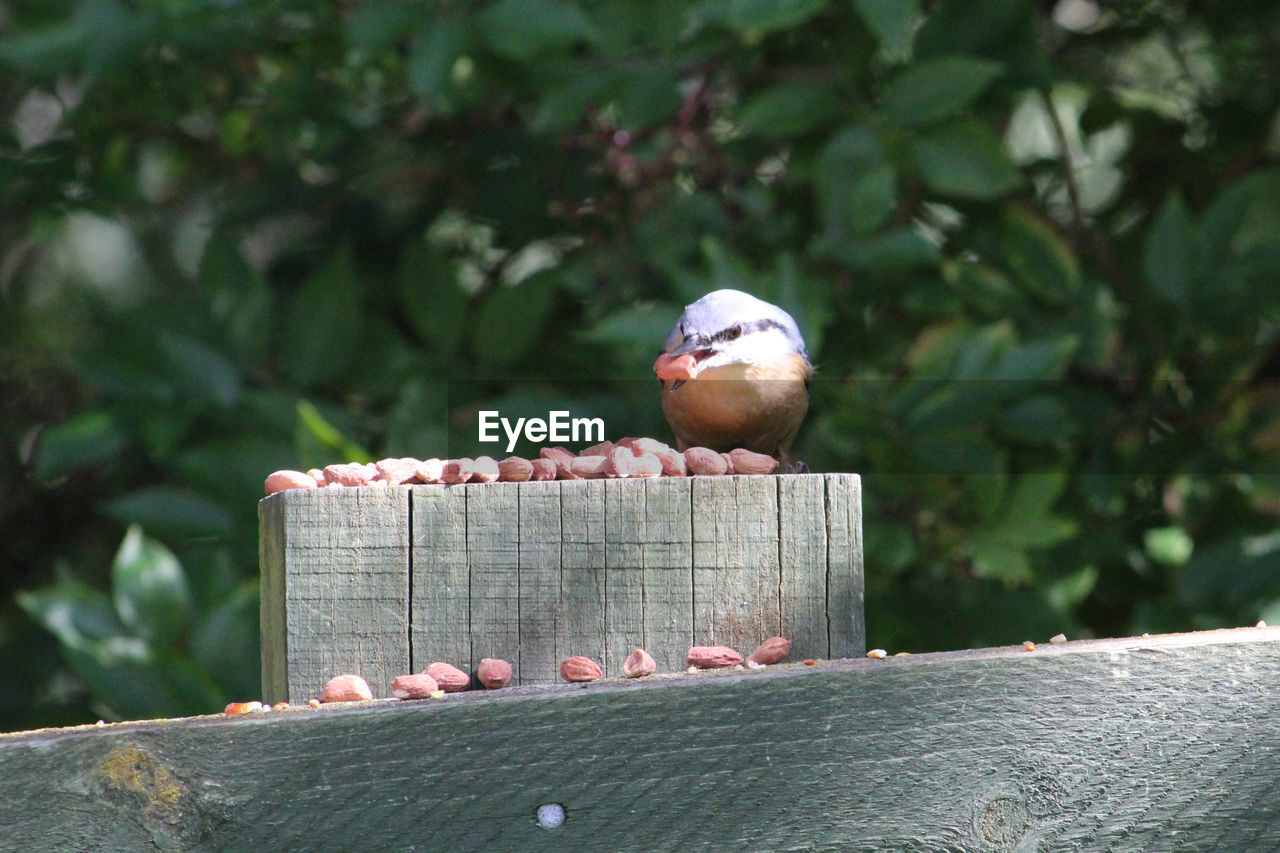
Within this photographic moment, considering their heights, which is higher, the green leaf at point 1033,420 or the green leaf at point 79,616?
the green leaf at point 1033,420

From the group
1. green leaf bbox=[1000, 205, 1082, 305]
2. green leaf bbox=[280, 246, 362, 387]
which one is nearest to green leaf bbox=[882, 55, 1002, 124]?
green leaf bbox=[1000, 205, 1082, 305]

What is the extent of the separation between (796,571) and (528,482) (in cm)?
22

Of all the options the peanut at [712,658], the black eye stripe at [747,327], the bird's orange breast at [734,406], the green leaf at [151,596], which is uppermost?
the black eye stripe at [747,327]

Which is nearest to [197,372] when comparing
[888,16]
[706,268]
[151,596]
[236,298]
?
[236,298]

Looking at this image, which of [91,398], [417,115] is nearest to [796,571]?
[417,115]

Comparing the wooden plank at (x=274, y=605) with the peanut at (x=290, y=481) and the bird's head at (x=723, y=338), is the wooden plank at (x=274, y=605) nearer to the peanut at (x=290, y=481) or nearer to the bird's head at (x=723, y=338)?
the peanut at (x=290, y=481)

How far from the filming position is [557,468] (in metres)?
1.06

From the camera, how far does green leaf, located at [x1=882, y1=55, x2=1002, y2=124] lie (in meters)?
2.52

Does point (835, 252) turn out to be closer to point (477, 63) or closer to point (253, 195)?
point (477, 63)

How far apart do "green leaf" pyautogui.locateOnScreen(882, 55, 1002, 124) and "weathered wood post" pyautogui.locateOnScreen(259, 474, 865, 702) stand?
1.69 metres

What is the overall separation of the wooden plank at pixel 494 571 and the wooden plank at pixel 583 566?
4 cm

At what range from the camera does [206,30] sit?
8.60 ft

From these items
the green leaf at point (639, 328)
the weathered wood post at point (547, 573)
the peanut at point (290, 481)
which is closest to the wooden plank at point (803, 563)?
the weathered wood post at point (547, 573)

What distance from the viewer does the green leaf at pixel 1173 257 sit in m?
2.64
